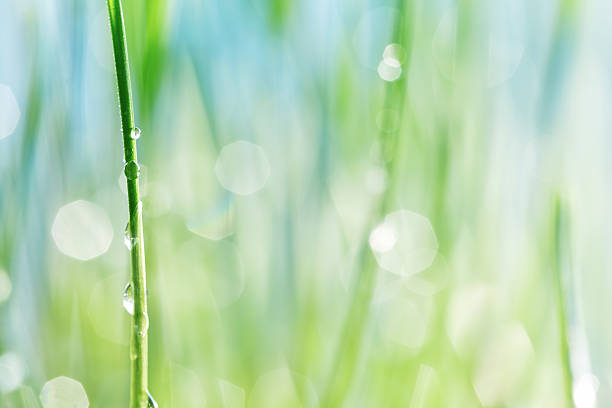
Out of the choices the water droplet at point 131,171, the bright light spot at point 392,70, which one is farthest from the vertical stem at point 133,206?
the bright light spot at point 392,70

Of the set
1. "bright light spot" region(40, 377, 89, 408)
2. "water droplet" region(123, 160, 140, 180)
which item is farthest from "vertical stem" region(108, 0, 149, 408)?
"bright light spot" region(40, 377, 89, 408)

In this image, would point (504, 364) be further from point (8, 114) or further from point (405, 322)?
point (8, 114)

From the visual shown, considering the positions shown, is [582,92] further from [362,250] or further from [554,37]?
[362,250]

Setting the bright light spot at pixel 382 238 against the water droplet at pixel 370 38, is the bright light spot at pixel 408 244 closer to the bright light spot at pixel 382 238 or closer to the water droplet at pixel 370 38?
the bright light spot at pixel 382 238

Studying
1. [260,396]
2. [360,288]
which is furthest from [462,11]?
[260,396]

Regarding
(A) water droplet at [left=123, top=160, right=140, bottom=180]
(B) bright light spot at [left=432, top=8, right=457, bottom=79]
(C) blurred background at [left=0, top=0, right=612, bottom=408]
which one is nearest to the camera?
(A) water droplet at [left=123, top=160, right=140, bottom=180]

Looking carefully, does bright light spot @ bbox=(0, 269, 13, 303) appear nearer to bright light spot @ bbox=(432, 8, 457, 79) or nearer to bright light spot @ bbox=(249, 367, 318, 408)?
bright light spot @ bbox=(249, 367, 318, 408)
